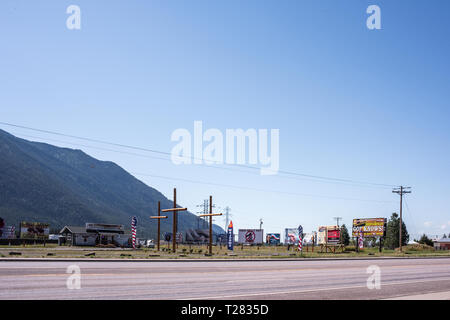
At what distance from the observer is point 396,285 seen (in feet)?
56.4

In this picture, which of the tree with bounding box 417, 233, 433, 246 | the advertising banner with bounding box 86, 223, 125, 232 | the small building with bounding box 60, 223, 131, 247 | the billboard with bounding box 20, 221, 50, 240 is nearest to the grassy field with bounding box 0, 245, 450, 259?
the small building with bounding box 60, 223, 131, 247

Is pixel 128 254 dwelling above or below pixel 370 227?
above

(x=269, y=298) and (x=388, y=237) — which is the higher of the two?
(x=269, y=298)

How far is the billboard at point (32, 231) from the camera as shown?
90044 mm

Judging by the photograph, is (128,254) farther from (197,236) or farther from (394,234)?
(394,234)

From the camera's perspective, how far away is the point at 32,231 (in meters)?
92.4

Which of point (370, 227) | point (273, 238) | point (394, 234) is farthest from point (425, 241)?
point (370, 227)

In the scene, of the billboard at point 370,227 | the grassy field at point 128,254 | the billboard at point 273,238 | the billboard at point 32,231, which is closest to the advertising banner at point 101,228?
the billboard at point 32,231

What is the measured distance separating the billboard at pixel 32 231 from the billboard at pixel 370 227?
6773cm

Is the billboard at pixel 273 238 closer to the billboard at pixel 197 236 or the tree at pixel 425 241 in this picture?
the billboard at pixel 197 236

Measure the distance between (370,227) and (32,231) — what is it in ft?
240
